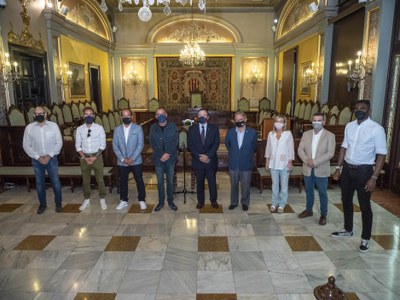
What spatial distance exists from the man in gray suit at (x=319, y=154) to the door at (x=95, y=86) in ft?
30.7

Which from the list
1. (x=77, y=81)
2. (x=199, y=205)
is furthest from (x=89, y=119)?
(x=77, y=81)

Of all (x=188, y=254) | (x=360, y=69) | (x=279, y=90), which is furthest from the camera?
(x=279, y=90)

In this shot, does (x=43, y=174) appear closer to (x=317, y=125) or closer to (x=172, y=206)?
(x=172, y=206)

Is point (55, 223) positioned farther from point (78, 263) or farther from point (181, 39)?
point (181, 39)

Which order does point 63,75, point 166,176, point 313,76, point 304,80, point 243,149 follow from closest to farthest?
point 243,149
point 166,176
point 63,75
point 313,76
point 304,80

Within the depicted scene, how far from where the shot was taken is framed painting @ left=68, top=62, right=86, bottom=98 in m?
9.56

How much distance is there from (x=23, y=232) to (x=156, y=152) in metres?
1.99

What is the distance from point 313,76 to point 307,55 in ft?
3.51

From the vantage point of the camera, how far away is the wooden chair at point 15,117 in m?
6.32

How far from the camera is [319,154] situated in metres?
3.87

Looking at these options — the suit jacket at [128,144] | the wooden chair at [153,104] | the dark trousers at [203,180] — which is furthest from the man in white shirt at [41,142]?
the wooden chair at [153,104]

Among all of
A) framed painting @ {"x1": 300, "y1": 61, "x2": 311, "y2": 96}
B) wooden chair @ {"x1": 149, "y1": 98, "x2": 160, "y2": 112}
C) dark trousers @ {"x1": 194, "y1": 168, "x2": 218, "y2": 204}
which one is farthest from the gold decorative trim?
framed painting @ {"x1": 300, "y1": 61, "x2": 311, "y2": 96}

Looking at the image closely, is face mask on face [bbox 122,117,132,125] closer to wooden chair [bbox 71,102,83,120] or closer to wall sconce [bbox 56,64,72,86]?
wooden chair [bbox 71,102,83,120]

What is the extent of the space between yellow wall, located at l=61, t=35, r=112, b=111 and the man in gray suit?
7675 millimetres
